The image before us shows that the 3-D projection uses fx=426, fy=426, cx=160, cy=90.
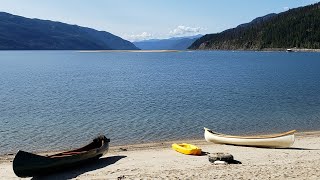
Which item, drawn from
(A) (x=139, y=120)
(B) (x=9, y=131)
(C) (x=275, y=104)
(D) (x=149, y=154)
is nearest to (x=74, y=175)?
(D) (x=149, y=154)

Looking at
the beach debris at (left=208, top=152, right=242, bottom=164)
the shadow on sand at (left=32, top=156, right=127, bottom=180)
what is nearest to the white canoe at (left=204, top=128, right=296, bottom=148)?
the beach debris at (left=208, top=152, right=242, bottom=164)

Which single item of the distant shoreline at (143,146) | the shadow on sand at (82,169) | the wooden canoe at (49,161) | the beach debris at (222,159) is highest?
the wooden canoe at (49,161)

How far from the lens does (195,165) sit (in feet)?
78.4

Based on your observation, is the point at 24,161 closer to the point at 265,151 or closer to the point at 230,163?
the point at 230,163

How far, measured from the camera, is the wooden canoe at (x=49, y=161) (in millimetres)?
21141

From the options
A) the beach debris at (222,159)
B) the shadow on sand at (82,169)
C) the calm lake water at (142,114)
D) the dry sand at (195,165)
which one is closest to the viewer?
the dry sand at (195,165)

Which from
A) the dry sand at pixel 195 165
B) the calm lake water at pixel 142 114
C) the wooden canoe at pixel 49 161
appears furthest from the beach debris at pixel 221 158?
the calm lake water at pixel 142 114

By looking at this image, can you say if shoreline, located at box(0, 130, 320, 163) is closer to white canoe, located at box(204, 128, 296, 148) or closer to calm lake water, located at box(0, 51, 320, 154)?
calm lake water, located at box(0, 51, 320, 154)

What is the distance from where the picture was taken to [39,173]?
22188 mm

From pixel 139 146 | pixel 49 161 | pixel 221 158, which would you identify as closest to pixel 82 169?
pixel 49 161

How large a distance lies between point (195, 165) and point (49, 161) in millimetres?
7951

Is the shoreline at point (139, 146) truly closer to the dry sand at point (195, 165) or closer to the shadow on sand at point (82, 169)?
the dry sand at point (195, 165)

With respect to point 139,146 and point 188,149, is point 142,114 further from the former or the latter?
point 188,149

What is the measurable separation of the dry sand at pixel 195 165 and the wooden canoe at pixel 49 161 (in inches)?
18.4
